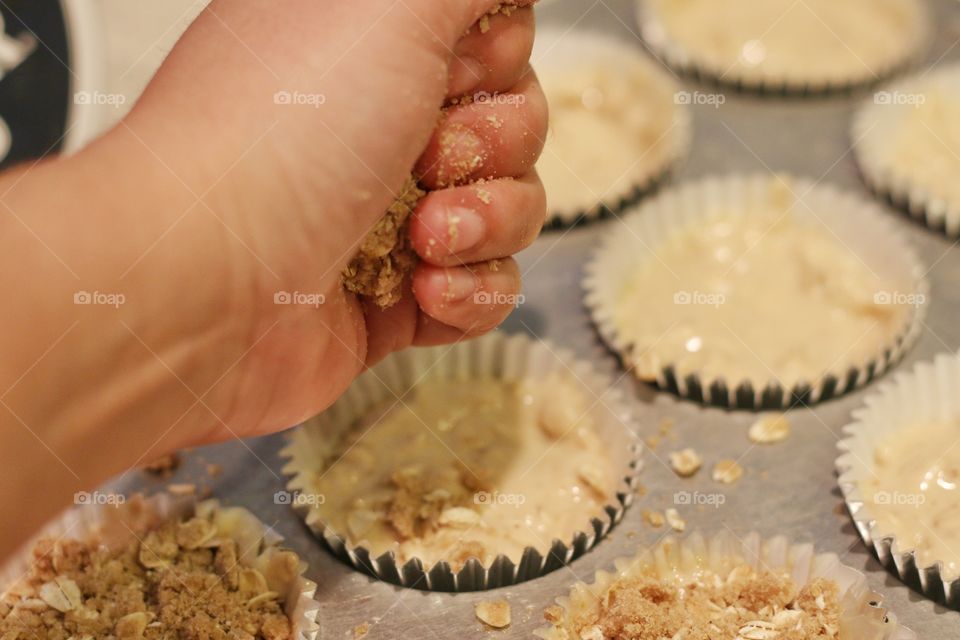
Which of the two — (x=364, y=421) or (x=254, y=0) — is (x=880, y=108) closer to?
(x=364, y=421)

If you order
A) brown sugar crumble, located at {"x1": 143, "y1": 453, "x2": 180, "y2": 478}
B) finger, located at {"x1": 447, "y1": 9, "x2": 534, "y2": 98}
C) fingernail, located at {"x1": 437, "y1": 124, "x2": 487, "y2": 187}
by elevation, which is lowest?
brown sugar crumble, located at {"x1": 143, "y1": 453, "x2": 180, "y2": 478}

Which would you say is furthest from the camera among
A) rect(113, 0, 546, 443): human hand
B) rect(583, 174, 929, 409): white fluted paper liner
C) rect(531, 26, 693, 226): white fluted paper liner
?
rect(531, 26, 693, 226): white fluted paper liner

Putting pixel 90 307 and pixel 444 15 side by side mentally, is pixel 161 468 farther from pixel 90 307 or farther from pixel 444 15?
pixel 444 15

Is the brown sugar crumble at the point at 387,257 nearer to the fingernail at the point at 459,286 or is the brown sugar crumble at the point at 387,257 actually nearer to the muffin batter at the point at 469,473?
the fingernail at the point at 459,286

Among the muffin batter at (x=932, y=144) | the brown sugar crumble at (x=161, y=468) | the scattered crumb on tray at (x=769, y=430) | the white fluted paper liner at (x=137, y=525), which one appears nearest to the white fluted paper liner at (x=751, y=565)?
the scattered crumb on tray at (x=769, y=430)

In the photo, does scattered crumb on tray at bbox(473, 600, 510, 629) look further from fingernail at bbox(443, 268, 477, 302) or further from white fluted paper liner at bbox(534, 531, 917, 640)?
fingernail at bbox(443, 268, 477, 302)

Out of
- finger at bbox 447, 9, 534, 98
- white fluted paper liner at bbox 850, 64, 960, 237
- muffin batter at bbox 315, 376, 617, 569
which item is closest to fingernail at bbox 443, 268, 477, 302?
finger at bbox 447, 9, 534, 98
